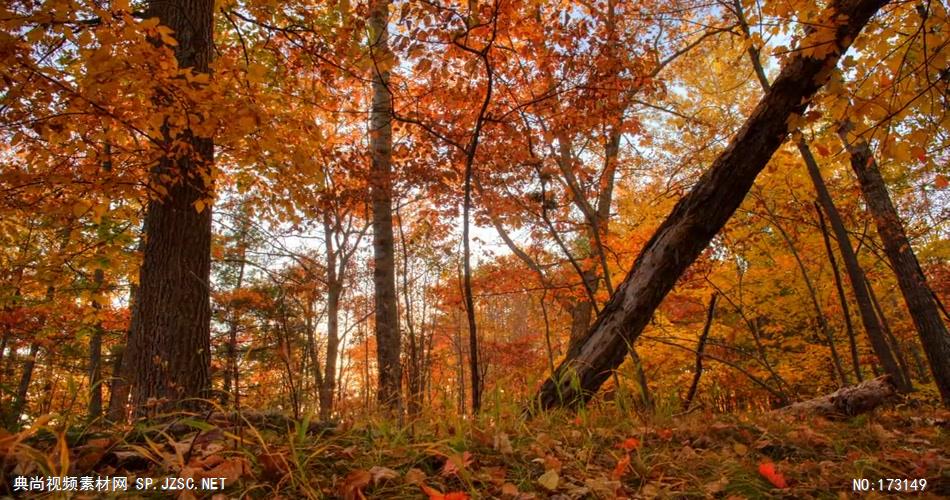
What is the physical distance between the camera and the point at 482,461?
182 cm

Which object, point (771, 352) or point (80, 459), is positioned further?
point (771, 352)

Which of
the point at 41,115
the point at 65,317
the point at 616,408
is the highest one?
the point at 41,115

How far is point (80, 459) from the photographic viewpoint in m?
1.47

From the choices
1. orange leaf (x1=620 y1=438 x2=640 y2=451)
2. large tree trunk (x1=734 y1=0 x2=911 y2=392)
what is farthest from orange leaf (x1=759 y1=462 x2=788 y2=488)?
large tree trunk (x1=734 y1=0 x2=911 y2=392)

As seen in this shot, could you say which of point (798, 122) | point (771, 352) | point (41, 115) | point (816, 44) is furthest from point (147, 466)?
point (771, 352)

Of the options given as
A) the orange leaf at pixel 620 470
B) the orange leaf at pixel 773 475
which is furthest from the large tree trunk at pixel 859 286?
the orange leaf at pixel 620 470

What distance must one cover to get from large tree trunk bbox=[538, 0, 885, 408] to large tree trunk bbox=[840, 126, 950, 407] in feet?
5.69

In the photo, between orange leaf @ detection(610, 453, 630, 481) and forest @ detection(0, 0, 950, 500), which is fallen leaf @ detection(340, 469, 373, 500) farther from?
orange leaf @ detection(610, 453, 630, 481)

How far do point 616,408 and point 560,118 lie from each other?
3.75 metres

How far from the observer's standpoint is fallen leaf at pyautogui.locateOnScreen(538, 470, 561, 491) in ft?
5.06

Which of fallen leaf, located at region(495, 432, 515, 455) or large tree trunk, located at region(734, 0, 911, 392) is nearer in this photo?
fallen leaf, located at region(495, 432, 515, 455)

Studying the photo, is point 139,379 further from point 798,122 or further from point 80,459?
point 798,122

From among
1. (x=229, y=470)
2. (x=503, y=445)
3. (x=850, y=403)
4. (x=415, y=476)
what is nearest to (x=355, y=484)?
(x=415, y=476)

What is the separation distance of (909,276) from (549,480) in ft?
18.0
